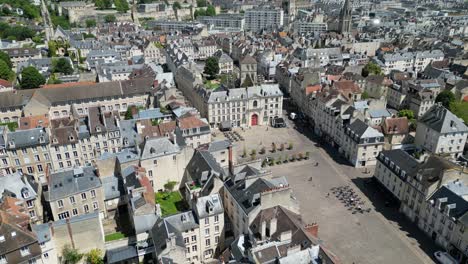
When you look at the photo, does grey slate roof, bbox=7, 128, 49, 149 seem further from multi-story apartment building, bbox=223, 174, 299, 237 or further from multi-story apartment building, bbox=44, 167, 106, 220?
multi-story apartment building, bbox=223, 174, 299, 237

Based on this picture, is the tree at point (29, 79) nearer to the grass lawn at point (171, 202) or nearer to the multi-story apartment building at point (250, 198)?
the grass lawn at point (171, 202)

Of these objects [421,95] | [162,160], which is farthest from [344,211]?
[421,95]

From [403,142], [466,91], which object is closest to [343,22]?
[466,91]

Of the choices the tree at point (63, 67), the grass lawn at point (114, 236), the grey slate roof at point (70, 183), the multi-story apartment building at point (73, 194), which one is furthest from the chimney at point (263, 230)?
the tree at point (63, 67)

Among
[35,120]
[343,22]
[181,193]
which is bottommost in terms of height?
[181,193]

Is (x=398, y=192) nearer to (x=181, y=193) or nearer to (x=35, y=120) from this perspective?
(x=181, y=193)

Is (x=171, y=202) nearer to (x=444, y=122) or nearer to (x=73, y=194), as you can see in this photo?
A: (x=73, y=194)
